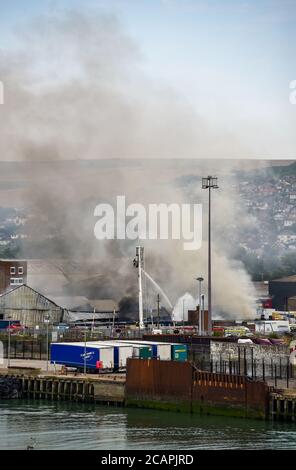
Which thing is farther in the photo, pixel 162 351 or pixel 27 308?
pixel 27 308

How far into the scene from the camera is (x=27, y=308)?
82.5 m

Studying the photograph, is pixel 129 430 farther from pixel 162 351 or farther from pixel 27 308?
pixel 27 308

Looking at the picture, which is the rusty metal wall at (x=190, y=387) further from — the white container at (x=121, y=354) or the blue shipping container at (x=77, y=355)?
the white container at (x=121, y=354)

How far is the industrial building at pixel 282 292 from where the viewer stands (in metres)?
109

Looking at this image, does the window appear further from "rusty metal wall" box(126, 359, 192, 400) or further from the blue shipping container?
"rusty metal wall" box(126, 359, 192, 400)

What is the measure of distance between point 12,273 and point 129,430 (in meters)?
54.8

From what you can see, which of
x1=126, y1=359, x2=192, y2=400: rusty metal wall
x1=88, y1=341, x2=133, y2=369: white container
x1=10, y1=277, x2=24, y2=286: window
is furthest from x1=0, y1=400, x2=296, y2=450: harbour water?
x1=10, y1=277, x2=24, y2=286: window

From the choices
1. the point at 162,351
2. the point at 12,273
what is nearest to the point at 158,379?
the point at 162,351

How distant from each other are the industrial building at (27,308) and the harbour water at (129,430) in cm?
3201

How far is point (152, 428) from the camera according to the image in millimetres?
43969

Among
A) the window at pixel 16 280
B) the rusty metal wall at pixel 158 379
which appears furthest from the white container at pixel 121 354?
the window at pixel 16 280

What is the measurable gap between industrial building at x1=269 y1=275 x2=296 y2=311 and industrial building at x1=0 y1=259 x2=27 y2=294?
25.8 m
